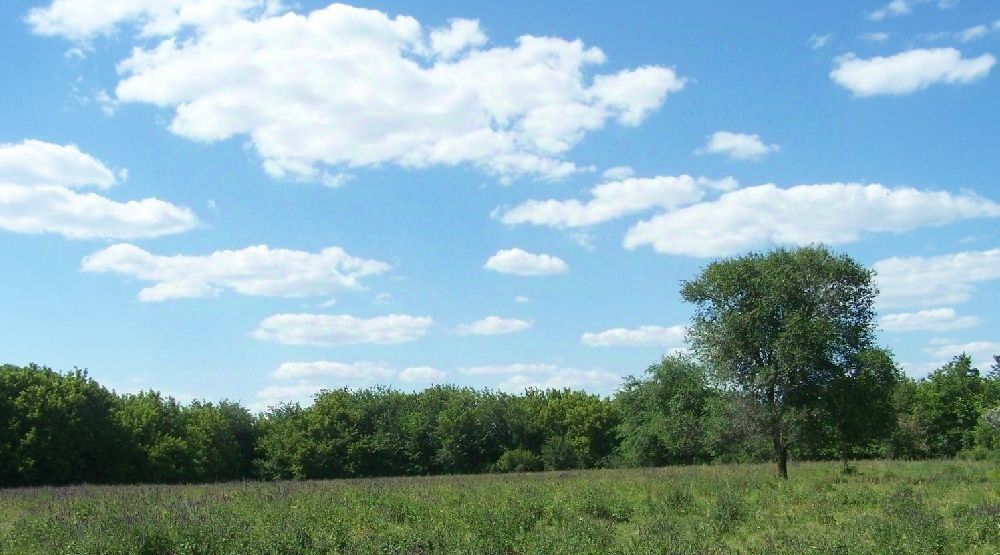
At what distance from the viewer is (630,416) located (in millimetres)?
72125

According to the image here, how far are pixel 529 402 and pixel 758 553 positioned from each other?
6759cm

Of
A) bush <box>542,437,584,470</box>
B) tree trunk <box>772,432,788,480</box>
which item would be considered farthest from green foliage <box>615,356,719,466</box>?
tree trunk <box>772,432,788,480</box>

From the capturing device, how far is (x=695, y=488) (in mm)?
26219

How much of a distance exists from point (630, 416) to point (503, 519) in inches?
2167

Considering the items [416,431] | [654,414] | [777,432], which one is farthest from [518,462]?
[777,432]

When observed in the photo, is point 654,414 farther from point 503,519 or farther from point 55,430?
point 503,519

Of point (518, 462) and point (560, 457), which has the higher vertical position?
point (560, 457)

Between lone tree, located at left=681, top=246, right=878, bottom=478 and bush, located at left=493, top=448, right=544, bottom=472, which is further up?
lone tree, located at left=681, top=246, right=878, bottom=478

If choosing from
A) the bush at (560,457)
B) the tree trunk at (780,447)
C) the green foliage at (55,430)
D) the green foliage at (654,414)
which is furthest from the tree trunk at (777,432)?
the green foliage at (55,430)

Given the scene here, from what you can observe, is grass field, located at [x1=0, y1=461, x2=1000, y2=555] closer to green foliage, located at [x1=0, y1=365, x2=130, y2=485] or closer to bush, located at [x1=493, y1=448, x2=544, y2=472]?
green foliage, located at [x1=0, y1=365, x2=130, y2=485]

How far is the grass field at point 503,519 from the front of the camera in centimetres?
1595

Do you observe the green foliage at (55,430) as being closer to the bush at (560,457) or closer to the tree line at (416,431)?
the tree line at (416,431)

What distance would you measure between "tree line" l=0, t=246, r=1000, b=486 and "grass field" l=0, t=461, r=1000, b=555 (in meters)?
10.3

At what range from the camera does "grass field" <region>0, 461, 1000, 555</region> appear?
1595cm
